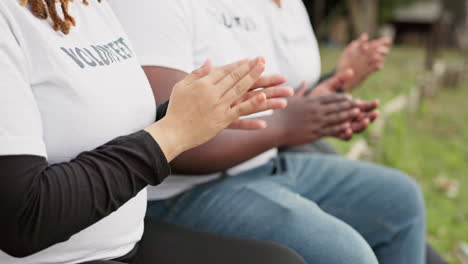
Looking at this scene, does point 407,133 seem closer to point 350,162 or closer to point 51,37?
point 350,162

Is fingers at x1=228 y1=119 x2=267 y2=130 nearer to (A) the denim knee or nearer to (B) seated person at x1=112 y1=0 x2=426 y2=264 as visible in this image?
(B) seated person at x1=112 y1=0 x2=426 y2=264

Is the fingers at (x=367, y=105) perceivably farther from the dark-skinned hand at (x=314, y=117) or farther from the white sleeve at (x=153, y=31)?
the white sleeve at (x=153, y=31)

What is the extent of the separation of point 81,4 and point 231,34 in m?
0.58

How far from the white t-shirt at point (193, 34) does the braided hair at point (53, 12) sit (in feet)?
1.05

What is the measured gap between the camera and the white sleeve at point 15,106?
0.89 m

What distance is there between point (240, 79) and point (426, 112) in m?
6.35

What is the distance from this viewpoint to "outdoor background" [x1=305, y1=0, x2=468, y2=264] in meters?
3.75

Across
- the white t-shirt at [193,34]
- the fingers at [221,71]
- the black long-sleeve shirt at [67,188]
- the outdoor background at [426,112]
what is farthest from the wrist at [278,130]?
the outdoor background at [426,112]

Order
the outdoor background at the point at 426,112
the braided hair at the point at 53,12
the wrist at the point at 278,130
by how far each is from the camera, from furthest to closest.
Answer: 1. the outdoor background at the point at 426,112
2. the wrist at the point at 278,130
3. the braided hair at the point at 53,12

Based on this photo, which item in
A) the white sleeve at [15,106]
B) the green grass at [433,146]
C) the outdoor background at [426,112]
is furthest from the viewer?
the outdoor background at [426,112]

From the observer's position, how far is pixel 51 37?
105cm

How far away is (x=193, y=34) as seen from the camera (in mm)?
1552

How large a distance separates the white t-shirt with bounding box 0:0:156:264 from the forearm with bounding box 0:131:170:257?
0.05 m

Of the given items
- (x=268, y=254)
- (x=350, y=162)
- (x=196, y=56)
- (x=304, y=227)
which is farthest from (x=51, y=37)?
(x=350, y=162)
